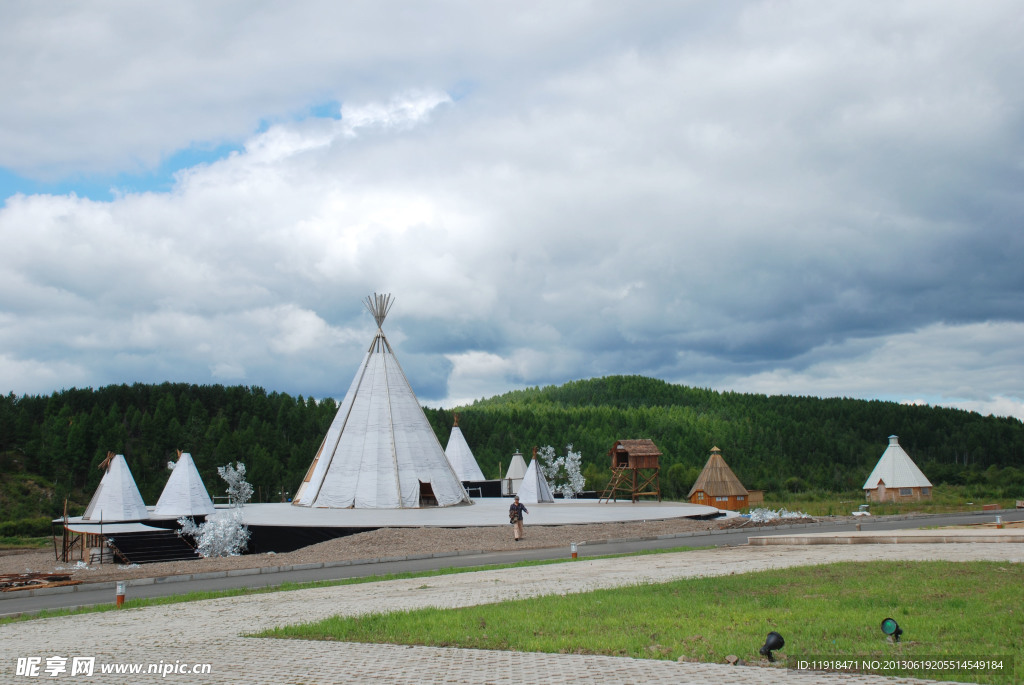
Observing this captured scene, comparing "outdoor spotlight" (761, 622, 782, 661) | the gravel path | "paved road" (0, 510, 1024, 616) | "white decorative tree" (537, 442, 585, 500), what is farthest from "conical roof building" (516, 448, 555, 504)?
"outdoor spotlight" (761, 622, 782, 661)

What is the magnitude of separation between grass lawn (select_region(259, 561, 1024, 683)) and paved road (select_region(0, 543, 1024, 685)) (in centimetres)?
25

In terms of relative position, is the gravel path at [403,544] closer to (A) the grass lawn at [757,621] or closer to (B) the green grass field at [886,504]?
(A) the grass lawn at [757,621]

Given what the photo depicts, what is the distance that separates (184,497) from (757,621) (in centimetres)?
2374

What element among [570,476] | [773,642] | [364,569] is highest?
[773,642]

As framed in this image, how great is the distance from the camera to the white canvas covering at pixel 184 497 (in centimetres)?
2564

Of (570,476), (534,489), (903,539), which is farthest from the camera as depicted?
(570,476)

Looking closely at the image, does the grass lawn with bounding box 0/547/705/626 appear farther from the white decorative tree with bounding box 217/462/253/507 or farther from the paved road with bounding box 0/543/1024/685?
the white decorative tree with bounding box 217/462/253/507

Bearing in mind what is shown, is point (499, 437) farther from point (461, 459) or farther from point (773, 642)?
point (773, 642)

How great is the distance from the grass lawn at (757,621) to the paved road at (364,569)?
5.47 metres

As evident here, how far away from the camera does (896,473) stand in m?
35.2

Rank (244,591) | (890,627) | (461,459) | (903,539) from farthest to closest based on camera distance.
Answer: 1. (461,459)
2. (903,539)
3. (244,591)
4. (890,627)

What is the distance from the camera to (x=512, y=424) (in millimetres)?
73688

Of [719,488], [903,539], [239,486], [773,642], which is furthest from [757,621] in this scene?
[239,486]

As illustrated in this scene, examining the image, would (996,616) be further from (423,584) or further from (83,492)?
(83,492)
